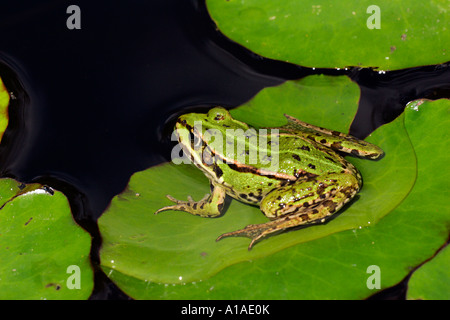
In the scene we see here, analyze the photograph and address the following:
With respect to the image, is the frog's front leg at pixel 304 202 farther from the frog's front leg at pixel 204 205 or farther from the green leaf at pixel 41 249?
the green leaf at pixel 41 249

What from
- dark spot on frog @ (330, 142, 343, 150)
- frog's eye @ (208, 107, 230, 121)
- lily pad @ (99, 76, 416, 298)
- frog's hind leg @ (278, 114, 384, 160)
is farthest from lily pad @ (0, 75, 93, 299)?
dark spot on frog @ (330, 142, 343, 150)

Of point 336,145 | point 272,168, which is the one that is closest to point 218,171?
point 272,168

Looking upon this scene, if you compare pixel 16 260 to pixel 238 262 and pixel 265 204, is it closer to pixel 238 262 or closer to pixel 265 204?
pixel 238 262

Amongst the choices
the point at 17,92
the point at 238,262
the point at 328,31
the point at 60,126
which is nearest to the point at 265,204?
the point at 238,262

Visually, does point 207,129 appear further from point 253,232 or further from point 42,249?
point 42,249

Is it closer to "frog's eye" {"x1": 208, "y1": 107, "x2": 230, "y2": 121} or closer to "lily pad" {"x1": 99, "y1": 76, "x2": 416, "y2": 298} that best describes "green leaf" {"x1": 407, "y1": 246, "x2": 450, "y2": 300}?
"lily pad" {"x1": 99, "y1": 76, "x2": 416, "y2": 298}

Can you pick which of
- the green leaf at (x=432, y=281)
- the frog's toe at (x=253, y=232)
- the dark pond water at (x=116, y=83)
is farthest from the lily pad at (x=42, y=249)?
the green leaf at (x=432, y=281)

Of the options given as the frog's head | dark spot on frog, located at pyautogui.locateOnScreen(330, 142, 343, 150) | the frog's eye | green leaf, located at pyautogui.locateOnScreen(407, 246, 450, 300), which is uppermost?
the frog's eye
